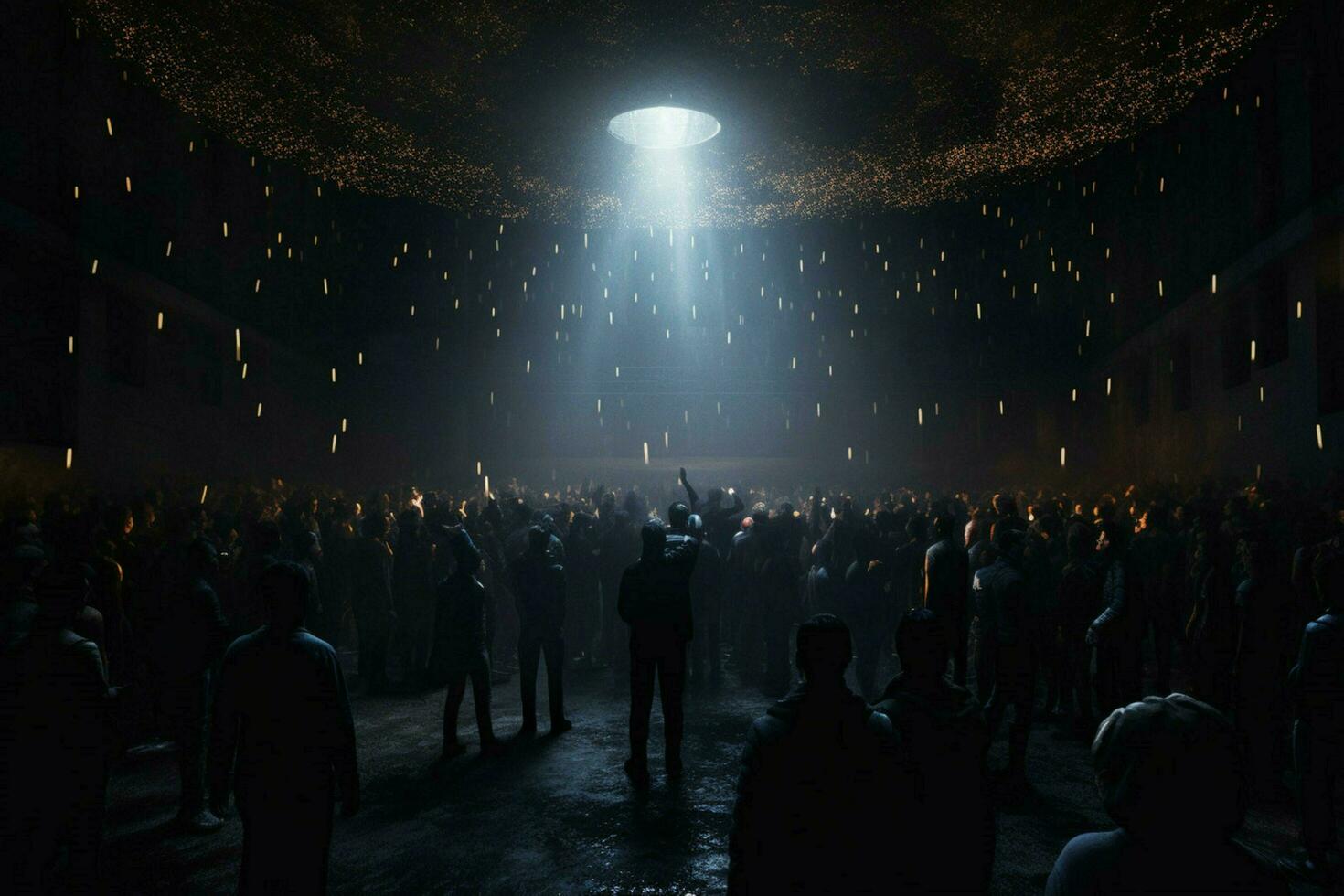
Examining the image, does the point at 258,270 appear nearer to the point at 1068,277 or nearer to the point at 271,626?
the point at 271,626

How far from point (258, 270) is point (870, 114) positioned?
1635cm

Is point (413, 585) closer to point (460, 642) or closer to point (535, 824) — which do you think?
point (460, 642)

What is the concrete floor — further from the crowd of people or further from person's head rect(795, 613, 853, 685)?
person's head rect(795, 613, 853, 685)

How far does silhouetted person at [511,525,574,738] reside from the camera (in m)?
7.32

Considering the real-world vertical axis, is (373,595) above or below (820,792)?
below

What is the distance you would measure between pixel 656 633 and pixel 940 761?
3568 mm

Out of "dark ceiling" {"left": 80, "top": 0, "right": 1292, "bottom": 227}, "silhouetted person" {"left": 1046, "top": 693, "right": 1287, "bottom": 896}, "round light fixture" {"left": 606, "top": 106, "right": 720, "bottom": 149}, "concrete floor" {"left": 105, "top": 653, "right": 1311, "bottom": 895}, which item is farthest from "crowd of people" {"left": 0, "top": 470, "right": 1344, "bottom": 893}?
"round light fixture" {"left": 606, "top": 106, "right": 720, "bottom": 149}

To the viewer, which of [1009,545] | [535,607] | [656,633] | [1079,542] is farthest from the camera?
[535,607]

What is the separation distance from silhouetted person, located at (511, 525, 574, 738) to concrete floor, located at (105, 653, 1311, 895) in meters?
0.49

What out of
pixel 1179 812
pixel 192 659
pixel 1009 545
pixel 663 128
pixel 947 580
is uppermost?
pixel 663 128

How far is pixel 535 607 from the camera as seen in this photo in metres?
7.33

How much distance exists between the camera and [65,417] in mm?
13781

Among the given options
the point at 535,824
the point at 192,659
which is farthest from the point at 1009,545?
the point at 192,659

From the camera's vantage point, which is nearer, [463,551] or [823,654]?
[823,654]
